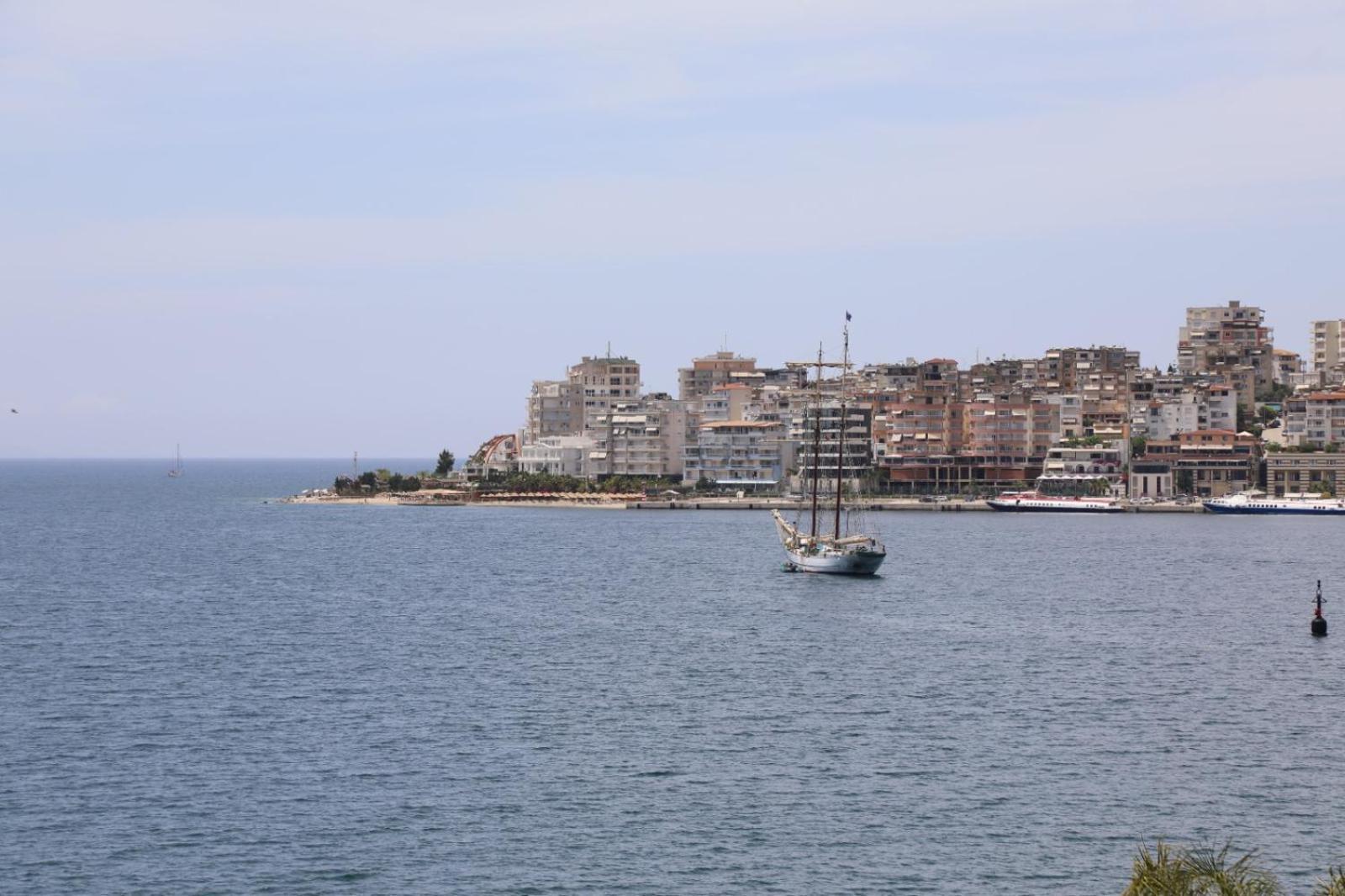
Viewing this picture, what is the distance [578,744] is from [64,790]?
12.0 meters

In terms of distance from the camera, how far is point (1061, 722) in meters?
47.2

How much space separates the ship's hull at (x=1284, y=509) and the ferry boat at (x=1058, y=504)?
995 centimetres

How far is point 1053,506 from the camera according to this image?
165375 millimetres

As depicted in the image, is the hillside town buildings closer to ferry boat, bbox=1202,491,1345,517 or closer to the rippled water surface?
ferry boat, bbox=1202,491,1345,517

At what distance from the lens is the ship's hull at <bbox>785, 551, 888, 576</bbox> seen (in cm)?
9275

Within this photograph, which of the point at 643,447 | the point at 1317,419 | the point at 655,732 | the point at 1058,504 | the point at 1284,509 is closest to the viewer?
the point at 655,732

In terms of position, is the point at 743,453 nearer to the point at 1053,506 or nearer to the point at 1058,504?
the point at 1053,506

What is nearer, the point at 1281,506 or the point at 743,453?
the point at 1281,506

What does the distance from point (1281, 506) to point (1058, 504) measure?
1957cm

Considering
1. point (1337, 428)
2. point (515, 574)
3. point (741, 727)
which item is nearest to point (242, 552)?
point (515, 574)

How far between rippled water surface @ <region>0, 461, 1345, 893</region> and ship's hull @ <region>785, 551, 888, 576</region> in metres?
3.07

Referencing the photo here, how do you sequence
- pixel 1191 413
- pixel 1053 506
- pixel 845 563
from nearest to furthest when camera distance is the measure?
pixel 845 563 → pixel 1053 506 → pixel 1191 413

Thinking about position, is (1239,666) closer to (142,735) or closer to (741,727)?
(741,727)

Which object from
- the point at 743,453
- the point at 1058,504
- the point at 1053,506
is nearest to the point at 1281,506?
the point at 1058,504
